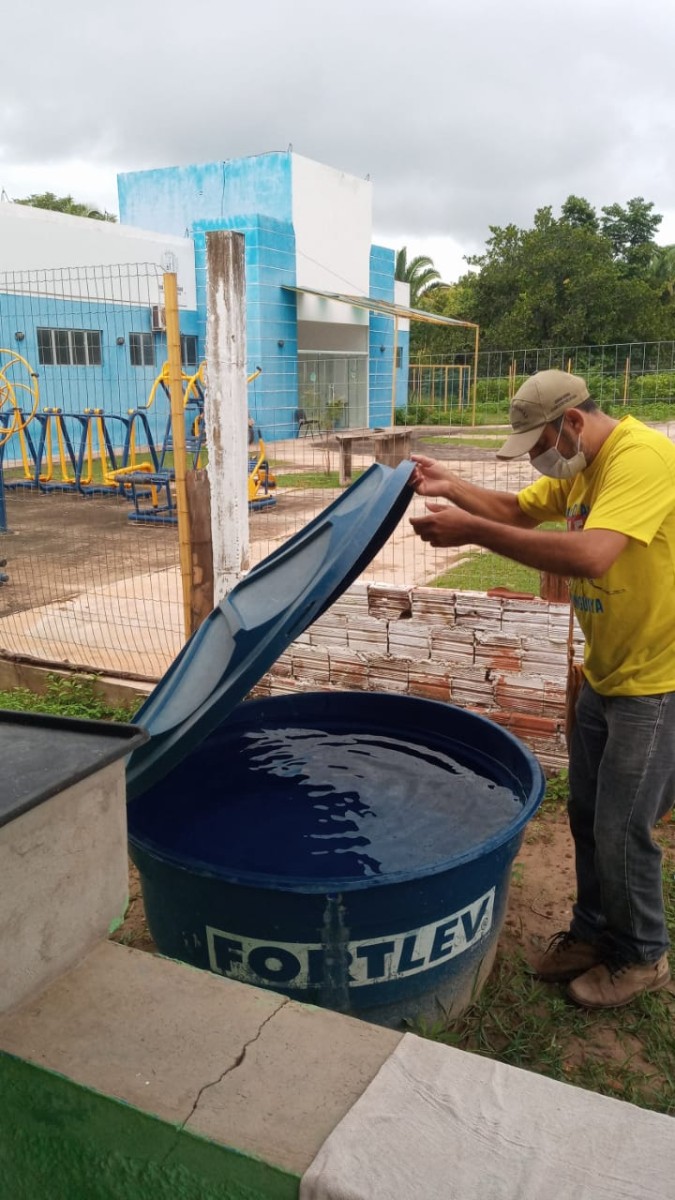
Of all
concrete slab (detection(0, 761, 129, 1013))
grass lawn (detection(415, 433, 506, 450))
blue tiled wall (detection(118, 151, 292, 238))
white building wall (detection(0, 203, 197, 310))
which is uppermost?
blue tiled wall (detection(118, 151, 292, 238))

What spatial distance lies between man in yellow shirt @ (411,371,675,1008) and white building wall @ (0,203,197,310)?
46.5ft

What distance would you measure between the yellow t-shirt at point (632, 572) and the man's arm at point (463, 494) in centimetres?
38

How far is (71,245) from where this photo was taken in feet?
59.8

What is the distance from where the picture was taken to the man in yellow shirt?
2.31 meters

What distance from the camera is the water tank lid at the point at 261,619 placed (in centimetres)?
216

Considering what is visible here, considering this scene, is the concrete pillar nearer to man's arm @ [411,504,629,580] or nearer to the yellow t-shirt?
man's arm @ [411,504,629,580]

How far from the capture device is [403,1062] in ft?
4.76

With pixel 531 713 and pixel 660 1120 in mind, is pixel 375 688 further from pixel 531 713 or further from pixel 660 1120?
pixel 660 1120

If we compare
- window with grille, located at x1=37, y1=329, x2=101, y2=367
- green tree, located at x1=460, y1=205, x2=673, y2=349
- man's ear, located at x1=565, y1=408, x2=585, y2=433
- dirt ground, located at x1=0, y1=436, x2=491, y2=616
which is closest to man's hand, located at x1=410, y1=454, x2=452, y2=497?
man's ear, located at x1=565, y1=408, x2=585, y2=433

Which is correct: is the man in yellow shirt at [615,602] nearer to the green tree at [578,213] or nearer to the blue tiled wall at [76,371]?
the blue tiled wall at [76,371]

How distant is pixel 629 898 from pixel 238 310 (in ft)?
10.8

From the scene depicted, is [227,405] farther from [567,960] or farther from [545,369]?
[545,369]

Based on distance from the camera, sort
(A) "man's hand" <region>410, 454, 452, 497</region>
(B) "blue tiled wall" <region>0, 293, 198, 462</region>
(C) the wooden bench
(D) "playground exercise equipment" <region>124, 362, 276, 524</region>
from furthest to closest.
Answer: (B) "blue tiled wall" <region>0, 293, 198, 462</region> < (C) the wooden bench < (D) "playground exercise equipment" <region>124, 362, 276, 524</region> < (A) "man's hand" <region>410, 454, 452, 497</region>

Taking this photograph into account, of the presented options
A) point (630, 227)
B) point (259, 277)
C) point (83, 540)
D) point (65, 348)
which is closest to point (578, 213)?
point (630, 227)
